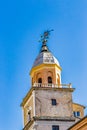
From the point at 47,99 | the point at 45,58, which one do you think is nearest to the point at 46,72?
the point at 45,58

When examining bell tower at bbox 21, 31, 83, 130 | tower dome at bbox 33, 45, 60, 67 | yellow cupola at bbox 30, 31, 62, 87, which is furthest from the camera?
tower dome at bbox 33, 45, 60, 67

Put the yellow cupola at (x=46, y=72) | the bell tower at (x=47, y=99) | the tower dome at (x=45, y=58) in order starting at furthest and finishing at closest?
1. the tower dome at (x=45, y=58)
2. the yellow cupola at (x=46, y=72)
3. the bell tower at (x=47, y=99)

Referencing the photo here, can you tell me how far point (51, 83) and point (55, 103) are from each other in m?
3.18

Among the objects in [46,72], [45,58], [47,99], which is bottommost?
[47,99]

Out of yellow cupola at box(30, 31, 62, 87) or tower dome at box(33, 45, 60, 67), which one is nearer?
yellow cupola at box(30, 31, 62, 87)

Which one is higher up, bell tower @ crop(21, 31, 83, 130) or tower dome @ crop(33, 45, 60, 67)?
tower dome @ crop(33, 45, 60, 67)

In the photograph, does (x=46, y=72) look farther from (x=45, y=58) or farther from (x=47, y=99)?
(x=47, y=99)

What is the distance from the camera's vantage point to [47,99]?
64.0 m

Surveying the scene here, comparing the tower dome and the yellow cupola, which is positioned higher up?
the tower dome

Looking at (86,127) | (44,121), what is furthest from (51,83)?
(86,127)

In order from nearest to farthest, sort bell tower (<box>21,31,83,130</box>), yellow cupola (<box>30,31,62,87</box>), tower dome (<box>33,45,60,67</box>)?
bell tower (<box>21,31,83,130</box>) → yellow cupola (<box>30,31,62,87</box>) → tower dome (<box>33,45,60,67</box>)

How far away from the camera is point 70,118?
6303 cm

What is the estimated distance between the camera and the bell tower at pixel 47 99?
62344 millimetres

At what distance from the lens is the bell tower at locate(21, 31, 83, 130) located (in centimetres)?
6234
